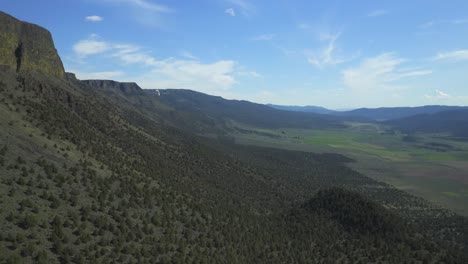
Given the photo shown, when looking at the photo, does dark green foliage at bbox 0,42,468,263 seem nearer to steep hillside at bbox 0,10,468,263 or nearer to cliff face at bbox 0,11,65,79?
steep hillside at bbox 0,10,468,263

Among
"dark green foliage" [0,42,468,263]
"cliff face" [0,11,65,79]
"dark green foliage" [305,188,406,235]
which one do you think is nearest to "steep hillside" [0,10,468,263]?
"dark green foliage" [0,42,468,263]

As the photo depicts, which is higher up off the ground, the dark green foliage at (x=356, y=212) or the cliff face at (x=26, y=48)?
the cliff face at (x=26, y=48)

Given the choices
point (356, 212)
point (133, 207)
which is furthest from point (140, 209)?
point (356, 212)

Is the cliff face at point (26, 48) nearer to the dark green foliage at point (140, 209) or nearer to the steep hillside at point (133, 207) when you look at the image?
the steep hillside at point (133, 207)

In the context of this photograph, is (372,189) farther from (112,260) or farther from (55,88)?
(112,260)

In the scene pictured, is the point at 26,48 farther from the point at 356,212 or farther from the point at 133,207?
the point at 356,212

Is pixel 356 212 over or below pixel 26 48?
below

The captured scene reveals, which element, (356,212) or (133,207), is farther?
(356,212)

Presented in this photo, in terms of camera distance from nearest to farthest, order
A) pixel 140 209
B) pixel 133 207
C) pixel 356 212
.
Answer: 1. pixel 133 207
2. pixel 140 209
3. pixel 356 212

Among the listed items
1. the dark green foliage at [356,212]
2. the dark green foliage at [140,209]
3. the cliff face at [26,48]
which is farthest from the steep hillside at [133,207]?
the cliff face at [26,48]
